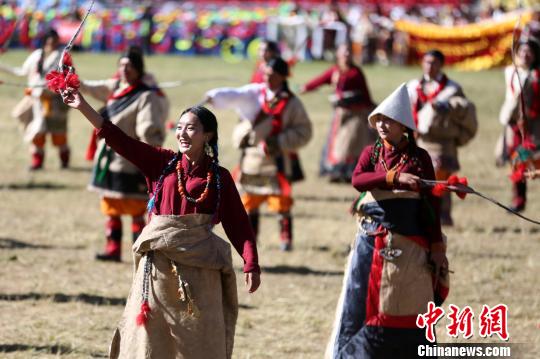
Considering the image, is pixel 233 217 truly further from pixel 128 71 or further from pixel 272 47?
pixel 272 47

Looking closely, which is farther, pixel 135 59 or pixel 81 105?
pixel 135 59

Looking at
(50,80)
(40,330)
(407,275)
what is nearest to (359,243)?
(407,275)

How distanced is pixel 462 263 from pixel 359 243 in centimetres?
400

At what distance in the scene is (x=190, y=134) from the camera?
5.52m

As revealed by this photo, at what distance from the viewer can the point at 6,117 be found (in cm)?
2009

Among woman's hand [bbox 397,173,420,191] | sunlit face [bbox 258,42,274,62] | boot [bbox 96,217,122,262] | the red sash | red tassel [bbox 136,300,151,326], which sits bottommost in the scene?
red tassel [bbox 136,300,151,326]

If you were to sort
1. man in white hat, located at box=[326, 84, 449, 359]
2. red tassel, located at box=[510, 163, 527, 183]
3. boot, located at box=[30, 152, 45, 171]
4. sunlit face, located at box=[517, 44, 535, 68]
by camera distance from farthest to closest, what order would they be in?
1. boot, located at box=[30, 152, 45, 171]
2. sunlit face, located at box=[517, 44, 535, 68]
3. red tassel, located at box=[510, 163, 527, 183]
4. man in white hat, located at box=[326, 84, 449, 359]

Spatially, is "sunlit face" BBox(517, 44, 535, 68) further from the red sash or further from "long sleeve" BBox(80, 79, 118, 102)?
"long sleeve" BBox(80, 79, 118, 102)

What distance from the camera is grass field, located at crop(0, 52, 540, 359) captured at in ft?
24.8

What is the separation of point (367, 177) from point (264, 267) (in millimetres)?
3841

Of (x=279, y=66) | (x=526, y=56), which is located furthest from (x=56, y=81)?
(x=526, y=56)

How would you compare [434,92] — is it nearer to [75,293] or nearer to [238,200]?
[75,293]

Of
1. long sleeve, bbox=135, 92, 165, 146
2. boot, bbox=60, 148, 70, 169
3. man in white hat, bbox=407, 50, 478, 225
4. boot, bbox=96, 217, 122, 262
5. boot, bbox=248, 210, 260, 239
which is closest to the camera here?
long sleeve, bbox=135, 92, 165, 146

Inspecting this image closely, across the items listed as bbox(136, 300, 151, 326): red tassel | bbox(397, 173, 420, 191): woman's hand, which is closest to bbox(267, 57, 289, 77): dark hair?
bbox(397, 173, 420, 191): woman's hand
